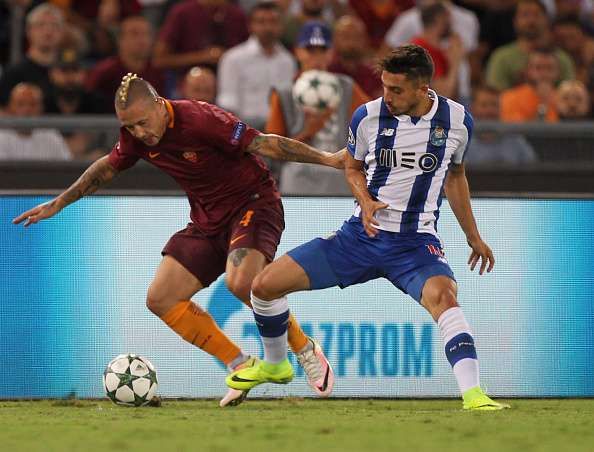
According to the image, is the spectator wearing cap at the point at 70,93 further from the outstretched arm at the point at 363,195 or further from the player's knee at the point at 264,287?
the outstretched arm at the point at 363,195

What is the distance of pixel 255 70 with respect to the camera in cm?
1234

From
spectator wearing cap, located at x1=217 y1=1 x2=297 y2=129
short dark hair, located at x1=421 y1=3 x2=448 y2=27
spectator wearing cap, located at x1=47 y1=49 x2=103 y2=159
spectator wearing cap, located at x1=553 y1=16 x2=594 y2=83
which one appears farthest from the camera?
spectator wearing cap, located at x1=553 y1=16 x2=594 y2=83

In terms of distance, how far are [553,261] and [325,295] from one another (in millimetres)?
1552

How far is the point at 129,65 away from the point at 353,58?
217cm

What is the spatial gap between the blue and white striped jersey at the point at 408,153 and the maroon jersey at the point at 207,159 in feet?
2.63

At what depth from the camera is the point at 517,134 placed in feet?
34.6

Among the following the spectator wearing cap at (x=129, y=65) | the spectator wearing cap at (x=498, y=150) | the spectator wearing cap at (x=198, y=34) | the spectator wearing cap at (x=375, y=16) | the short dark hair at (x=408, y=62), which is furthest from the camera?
the spectator wearing cap at (x=375, y=16)

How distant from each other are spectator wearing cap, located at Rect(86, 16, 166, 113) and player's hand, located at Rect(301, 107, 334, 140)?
2.98 metres

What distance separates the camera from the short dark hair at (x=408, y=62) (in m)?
7.27

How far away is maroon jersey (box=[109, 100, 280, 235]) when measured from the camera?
26.1 ft

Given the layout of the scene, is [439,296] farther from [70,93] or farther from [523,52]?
[523,52]

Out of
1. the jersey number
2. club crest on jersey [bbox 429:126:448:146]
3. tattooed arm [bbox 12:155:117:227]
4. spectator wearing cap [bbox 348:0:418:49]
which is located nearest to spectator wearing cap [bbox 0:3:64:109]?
spectator wearing cap [bbox 348:0:418:49]

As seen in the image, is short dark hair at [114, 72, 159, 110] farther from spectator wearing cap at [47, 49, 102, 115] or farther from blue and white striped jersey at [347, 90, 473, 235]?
spectator wearing cap at [47, 49, 102, 115]

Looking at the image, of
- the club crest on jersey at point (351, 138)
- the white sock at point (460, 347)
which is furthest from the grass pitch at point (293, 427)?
the club crest on jersey at point (351, 138)
